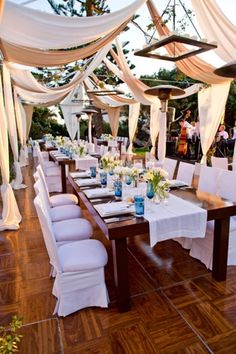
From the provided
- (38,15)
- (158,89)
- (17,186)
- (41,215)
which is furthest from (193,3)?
(17,186)

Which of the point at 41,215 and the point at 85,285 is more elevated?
the point at 41,215

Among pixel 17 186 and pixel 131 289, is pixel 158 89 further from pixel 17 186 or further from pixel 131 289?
pixel 17 186

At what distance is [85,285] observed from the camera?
2.04m

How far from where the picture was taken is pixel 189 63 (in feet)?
13.3

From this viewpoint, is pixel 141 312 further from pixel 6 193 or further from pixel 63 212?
pixel 6 193

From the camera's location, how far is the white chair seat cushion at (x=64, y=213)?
2933mm

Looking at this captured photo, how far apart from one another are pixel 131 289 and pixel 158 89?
3.09m

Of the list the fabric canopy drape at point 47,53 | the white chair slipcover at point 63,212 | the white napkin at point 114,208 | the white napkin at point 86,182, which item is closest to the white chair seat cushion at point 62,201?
the white chair slipcover at point 63,212

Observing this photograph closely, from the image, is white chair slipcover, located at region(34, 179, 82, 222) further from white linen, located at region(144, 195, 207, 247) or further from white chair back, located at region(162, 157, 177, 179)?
white chair back, located at region(162, 157, 177, 179)

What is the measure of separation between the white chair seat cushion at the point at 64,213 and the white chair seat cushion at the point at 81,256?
0.74 meters

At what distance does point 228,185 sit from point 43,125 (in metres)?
15.4

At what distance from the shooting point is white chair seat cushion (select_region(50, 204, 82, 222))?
115 inches

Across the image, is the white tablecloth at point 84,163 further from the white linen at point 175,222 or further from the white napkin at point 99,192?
the white linen at point 175,222

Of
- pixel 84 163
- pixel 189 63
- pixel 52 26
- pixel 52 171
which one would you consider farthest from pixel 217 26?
pixel 52 171
